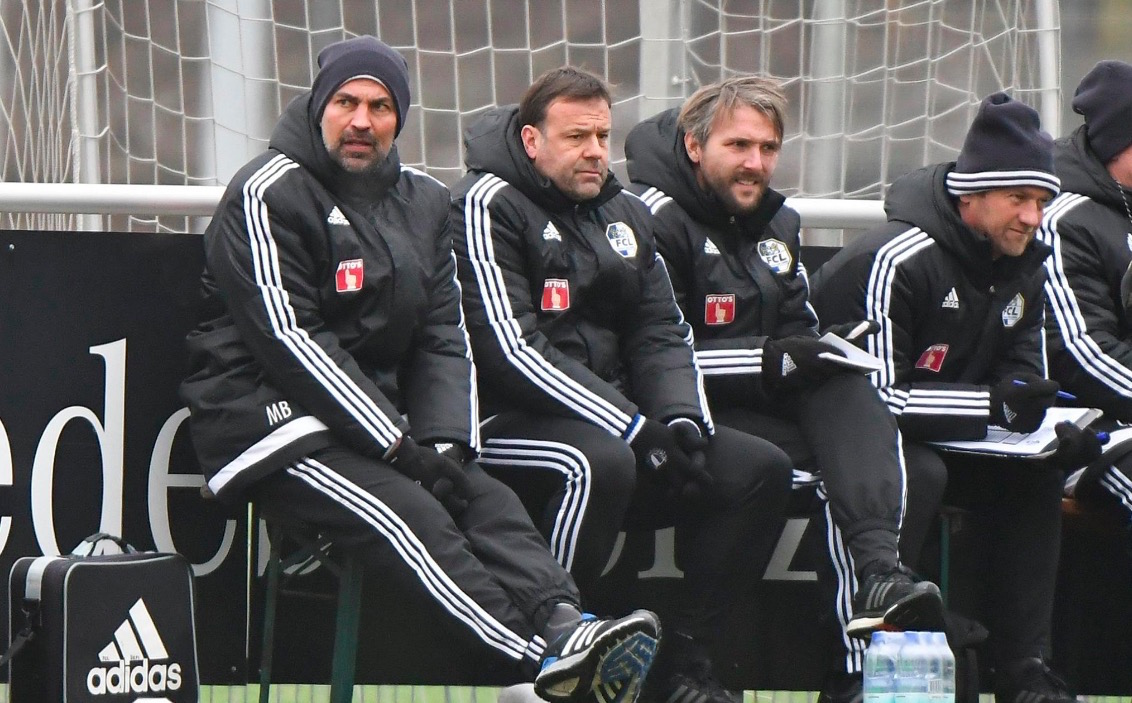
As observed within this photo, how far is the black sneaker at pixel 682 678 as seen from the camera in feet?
15.9

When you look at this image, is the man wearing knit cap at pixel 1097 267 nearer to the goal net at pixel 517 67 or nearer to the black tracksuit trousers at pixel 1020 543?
the black tracksuit trousers at pixel 1020 543

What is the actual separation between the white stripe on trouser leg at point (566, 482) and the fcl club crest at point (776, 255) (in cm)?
94

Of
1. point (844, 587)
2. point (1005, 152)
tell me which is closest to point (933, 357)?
point (1005, 152)

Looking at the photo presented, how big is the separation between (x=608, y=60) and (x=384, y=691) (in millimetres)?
2316

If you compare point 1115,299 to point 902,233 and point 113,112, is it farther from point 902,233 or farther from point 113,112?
point 113,112

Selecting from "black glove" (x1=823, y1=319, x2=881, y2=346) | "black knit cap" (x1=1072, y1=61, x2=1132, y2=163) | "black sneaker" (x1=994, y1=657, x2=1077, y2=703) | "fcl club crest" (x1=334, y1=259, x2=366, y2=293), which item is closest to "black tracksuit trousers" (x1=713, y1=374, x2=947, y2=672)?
"black glove" (x1=823, y1=319, x2=881, y2=346)

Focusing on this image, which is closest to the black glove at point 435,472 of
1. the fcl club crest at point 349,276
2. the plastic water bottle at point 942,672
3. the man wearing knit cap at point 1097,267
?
the fcl club crest at point 349,276

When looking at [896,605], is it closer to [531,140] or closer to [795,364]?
[795,364]

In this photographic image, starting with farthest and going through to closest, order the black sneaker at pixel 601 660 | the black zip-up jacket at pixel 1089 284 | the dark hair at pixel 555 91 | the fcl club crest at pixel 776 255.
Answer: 1. the black zip-up jacket at pixel 1089 284
2. the fcl club crest at pixel 776 255
3. the dark hair at pixel 555 91
4. the black sneaker at pixel 601 660

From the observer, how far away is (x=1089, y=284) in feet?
18.6

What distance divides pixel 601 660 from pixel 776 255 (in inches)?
62.7

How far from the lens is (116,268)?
5141 mm

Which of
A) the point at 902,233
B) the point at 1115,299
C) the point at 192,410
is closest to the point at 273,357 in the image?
the point at 192,410

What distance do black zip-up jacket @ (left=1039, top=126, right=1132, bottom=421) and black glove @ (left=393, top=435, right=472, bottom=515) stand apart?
6.39 feet
